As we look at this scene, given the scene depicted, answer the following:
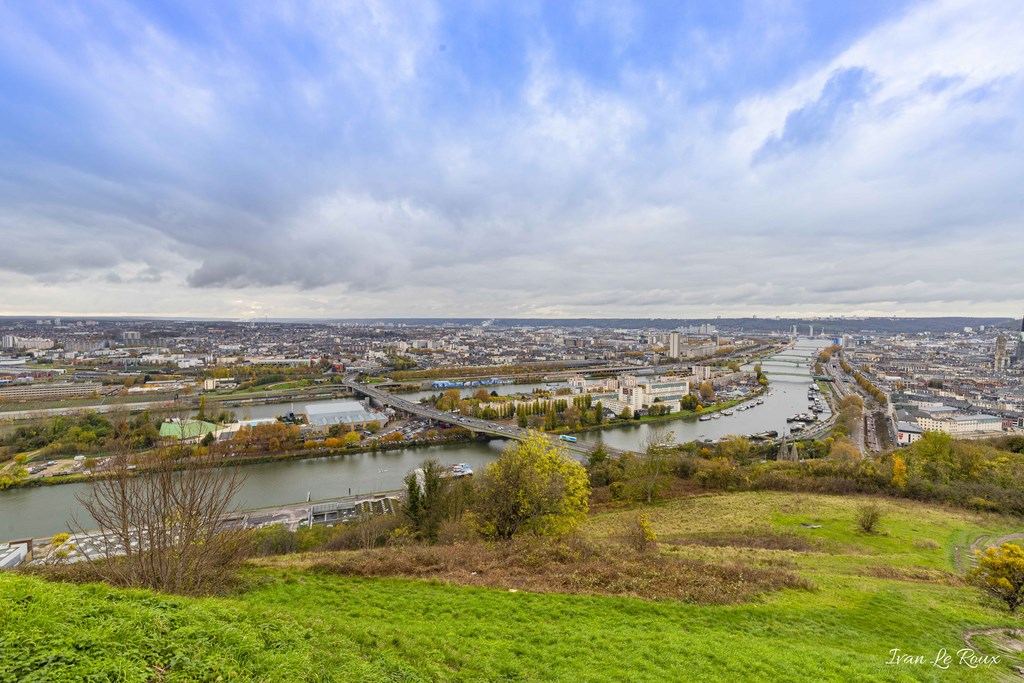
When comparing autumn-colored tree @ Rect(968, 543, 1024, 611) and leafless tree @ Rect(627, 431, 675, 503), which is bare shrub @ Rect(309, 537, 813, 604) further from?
leafless tree @ Rect(627, 431, 675, 503)

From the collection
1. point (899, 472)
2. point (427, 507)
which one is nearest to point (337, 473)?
point (427, 507)

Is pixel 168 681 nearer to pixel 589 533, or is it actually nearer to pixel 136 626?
pixel 136 626

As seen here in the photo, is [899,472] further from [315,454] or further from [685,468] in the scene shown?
[315,454]

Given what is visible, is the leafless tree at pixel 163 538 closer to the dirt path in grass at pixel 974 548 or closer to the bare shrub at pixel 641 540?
the bare shrub at pixel 641 540

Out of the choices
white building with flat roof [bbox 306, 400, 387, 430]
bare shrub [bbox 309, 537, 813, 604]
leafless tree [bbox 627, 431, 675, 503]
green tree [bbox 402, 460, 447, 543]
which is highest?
bare shrub [bbox 309, 537, 813, 604]

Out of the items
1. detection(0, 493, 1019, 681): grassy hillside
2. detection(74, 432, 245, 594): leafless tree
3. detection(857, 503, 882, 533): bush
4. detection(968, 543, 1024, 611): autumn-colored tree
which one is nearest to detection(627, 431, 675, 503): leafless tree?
detection(857, 503, 882, 533): bush

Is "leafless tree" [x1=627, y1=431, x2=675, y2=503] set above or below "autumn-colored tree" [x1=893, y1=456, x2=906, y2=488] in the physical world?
below

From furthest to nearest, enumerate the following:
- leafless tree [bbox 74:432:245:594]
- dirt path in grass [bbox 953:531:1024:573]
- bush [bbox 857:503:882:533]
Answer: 1. bush [bbox 857:503:882:533]
2. dirt path in grass [bbox 953:531:1024:573]
3. leafless tree [bbox 74:432:245:594]
